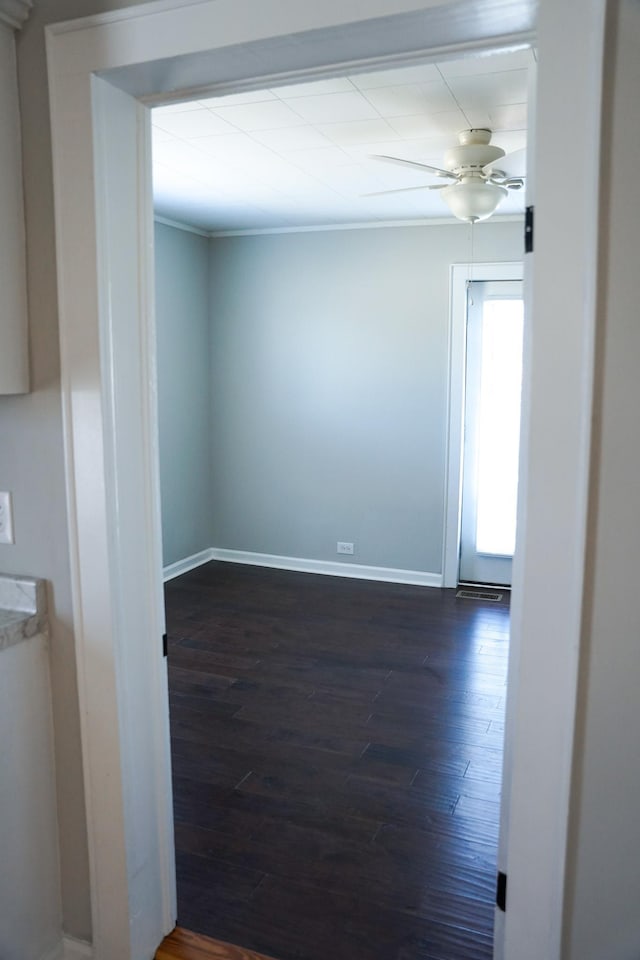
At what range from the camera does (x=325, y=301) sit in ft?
17.5

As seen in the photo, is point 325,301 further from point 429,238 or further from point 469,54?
point 469,54

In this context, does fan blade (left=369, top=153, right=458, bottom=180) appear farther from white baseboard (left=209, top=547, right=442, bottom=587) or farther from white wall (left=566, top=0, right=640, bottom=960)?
white baseboard (left=209, top=547, right=442, bottom=587)

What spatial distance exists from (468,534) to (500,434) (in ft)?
2.54

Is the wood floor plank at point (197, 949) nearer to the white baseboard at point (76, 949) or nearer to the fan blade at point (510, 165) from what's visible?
the white baseboard at point (76, 949)

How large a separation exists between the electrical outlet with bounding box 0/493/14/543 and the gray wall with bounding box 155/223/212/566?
10.7 ft

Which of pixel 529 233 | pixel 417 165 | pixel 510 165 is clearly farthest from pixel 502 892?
pixel 510 165

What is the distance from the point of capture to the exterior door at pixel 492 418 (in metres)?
5.03

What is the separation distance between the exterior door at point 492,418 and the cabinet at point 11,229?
3.85 meters

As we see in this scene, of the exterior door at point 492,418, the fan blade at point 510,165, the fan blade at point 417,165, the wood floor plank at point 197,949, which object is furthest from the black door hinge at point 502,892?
the exterior door at point 492,418

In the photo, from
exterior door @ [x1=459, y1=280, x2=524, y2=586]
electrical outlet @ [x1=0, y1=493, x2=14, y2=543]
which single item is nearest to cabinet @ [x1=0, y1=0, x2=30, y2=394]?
electrical outlet @ [x1=0, y1=493, x2=14, y2=543]

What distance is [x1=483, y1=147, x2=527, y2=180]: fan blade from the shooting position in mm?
3267

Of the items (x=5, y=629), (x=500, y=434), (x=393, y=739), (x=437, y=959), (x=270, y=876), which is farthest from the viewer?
(x=500, y=434)

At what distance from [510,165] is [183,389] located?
112 inches

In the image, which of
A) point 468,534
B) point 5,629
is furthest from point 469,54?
point 468,534
